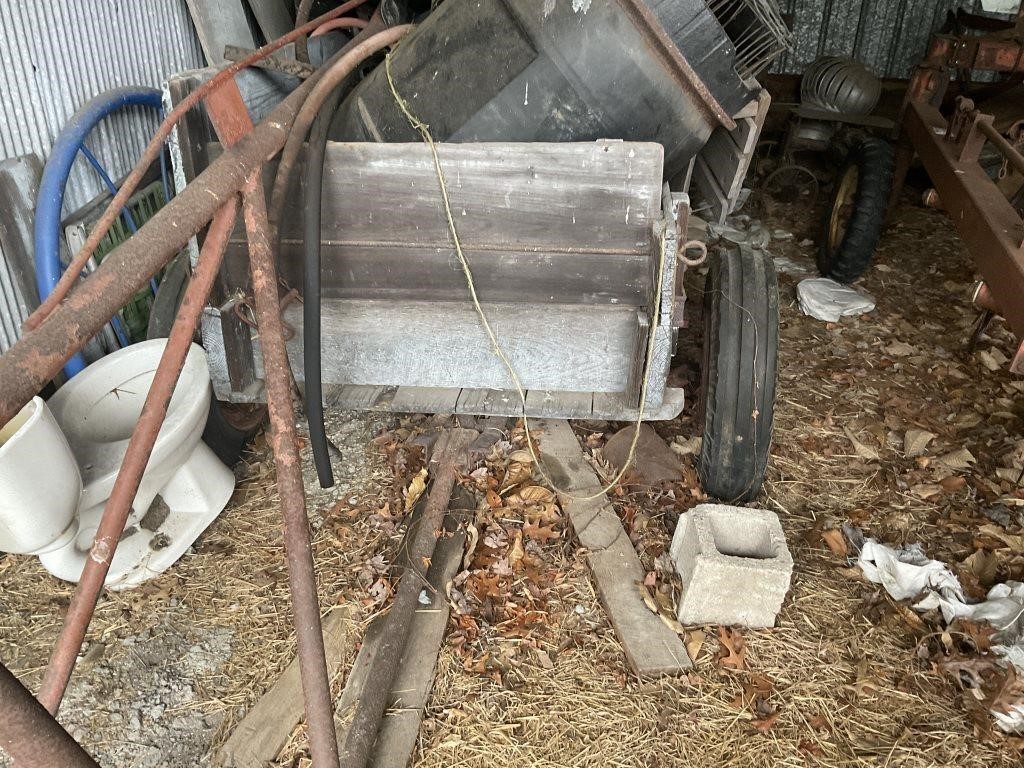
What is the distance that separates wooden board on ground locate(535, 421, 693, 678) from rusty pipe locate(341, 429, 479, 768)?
403 millimetres

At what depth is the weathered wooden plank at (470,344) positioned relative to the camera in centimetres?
236

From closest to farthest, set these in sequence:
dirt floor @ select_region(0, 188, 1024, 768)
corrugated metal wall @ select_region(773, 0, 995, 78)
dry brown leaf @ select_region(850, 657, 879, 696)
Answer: dirt floor @ select_region(0, 188, 1024, 768)
dry brown leaf @ select_region(850, 657, 879, 696)
corrugated metal wall @ select_region(773, 0, 995, 78)

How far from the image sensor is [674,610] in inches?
97.8

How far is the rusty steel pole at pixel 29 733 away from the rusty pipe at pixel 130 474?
0.37m

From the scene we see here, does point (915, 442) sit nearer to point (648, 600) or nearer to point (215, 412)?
point (648, 600)

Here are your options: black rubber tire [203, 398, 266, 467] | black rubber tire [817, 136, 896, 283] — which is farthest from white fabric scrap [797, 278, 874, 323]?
black rubber tire [203, 398, 266, 467]

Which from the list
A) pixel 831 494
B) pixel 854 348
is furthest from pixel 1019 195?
pixel 831 494

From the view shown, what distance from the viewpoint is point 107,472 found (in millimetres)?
2369

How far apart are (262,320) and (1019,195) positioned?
4.58m

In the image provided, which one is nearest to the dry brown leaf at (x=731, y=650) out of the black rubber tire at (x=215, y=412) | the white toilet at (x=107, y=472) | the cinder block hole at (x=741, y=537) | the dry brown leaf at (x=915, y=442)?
the cinder block hole at (x=741, y=537)

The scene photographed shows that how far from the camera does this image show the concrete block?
231 centimetres

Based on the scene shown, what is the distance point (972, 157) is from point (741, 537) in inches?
102

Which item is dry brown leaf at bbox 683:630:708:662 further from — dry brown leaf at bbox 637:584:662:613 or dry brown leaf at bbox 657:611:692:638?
dry brown leaf at bbox 637:584:662:613

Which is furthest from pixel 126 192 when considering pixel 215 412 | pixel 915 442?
pixel 915 442
